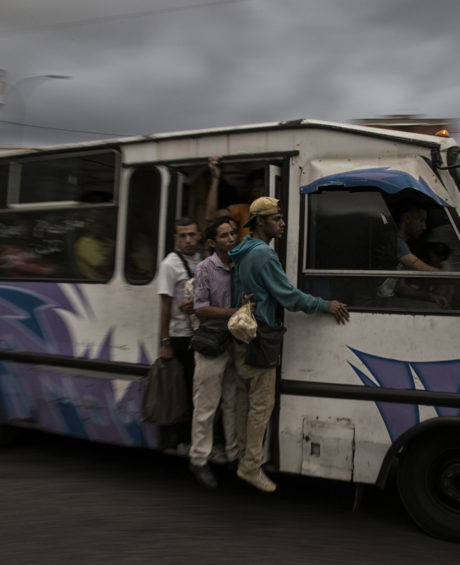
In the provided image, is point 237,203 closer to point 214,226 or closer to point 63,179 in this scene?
point 214,226

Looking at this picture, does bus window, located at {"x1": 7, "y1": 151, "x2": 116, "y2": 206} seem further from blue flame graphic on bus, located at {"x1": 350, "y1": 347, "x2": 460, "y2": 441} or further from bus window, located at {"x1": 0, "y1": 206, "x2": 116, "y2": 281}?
blue flame graphic on bus, located at {"x1": 350, "y1": 347, "x2": 460, "y2": 441}

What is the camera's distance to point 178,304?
4.30m

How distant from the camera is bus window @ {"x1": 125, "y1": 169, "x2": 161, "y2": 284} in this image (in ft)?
14.8

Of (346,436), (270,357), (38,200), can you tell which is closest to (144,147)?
(38,200)

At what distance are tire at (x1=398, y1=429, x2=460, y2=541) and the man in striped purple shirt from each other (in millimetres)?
1137

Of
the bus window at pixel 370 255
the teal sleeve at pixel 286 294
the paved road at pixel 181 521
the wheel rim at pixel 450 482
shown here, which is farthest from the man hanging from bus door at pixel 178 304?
the wheel rim at pixel 450 482

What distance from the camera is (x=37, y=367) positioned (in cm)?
495

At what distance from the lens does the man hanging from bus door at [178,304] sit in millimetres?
4250

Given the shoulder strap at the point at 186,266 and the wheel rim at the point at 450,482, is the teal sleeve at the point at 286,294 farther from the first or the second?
the wheel rim at the point at 450,482

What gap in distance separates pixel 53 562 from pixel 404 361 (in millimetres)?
2280

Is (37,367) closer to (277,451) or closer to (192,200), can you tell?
(192,200)

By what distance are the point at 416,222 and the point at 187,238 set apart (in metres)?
1.52

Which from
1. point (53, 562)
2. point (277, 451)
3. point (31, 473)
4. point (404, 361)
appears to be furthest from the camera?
point (31, 473)

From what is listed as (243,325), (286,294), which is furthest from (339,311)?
(243,325)
